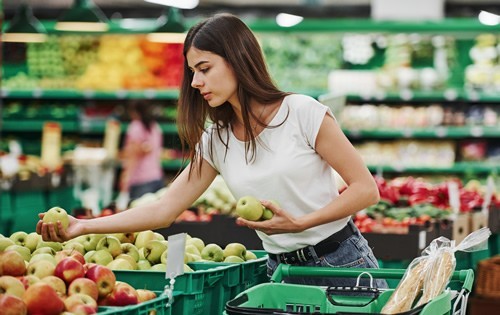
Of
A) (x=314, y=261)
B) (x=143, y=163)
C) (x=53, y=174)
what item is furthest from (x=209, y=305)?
(x=53, y=174)

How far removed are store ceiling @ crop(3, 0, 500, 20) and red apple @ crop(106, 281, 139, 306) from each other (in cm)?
1379

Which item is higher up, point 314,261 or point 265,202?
point 265,202

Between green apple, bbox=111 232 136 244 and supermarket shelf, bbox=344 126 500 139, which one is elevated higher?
supermarket shelf, bbox=344 126 500 139

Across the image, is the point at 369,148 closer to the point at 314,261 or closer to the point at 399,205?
the point at 399,205

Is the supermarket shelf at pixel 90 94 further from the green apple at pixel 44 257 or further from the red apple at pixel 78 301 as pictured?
the red apple at pixel 78 301

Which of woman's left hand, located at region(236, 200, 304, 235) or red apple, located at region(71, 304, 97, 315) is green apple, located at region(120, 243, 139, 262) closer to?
woman's left hand, located at region(236, 200, 304, 235)

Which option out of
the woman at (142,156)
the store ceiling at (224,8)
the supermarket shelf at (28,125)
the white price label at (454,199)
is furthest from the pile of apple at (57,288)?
the store ceiling at (224,8)

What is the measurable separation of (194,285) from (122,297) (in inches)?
12.8

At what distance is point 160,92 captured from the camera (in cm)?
1175

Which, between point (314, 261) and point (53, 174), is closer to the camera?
point (314, 261)

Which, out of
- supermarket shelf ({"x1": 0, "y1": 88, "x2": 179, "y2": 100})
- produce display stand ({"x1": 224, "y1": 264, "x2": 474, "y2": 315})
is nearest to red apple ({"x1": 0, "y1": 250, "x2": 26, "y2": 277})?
produce display stand ({"x1": 224, "y1": 264, "x2": 474, "y2": 315})

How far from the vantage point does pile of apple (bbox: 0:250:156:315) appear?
2.54 meters

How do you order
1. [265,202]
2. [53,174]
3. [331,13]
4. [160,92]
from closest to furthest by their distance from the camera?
[265,202]
[53,174]
[160,92]
[331,13]

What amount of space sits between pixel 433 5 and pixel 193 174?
9246 millimetres
